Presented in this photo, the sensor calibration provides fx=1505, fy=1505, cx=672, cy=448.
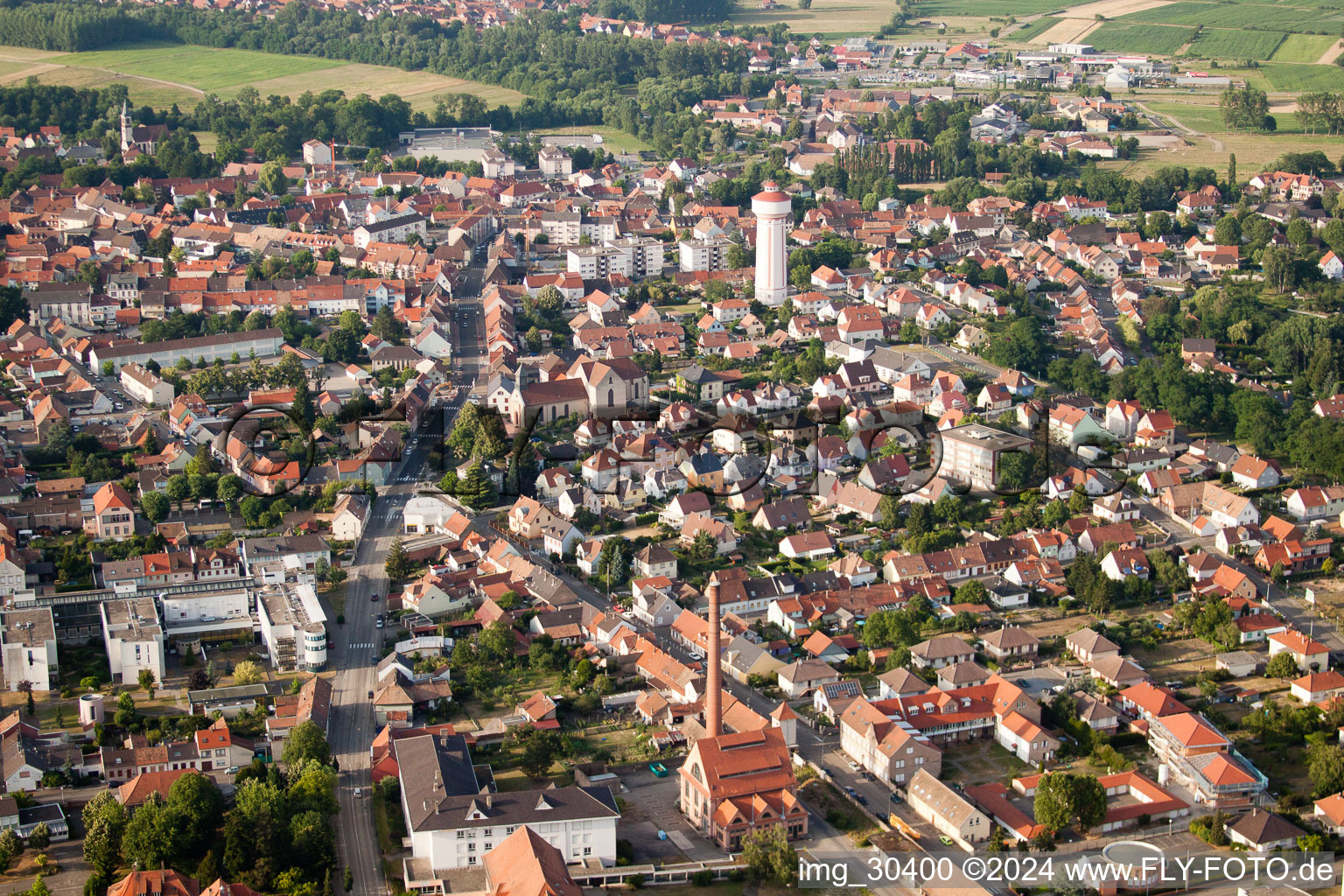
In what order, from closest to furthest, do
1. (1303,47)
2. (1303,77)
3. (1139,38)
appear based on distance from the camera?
1. (1303,77)
2. (1303,47)
3. (1139,38)

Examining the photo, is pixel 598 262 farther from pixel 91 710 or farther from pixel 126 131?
pixel 91 710

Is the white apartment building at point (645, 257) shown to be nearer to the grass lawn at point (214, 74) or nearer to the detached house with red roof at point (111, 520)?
the detached house with red roof at point (111, 520)

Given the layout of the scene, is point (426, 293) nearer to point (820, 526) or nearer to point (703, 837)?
point (820, 526)

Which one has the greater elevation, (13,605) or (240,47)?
(240,47)

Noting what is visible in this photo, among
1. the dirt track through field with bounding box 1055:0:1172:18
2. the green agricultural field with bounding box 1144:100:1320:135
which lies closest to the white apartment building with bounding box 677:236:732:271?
the green agricultural field with bounding box 1144:100:1320:135

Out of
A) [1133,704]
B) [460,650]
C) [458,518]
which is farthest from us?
[458,518]

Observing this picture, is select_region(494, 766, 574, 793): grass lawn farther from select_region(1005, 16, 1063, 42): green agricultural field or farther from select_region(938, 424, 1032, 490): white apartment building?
select_region(1005, 16, 1063, 42): green agricultural field

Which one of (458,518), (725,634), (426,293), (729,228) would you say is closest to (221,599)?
(458,518)

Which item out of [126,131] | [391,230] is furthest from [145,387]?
[126,131]
